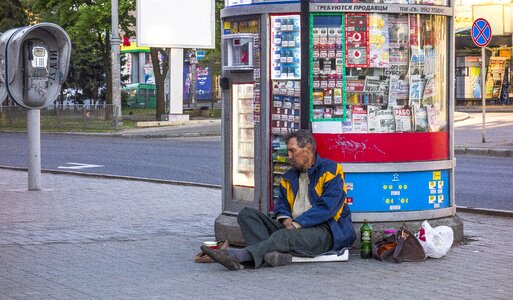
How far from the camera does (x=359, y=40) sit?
388 inches

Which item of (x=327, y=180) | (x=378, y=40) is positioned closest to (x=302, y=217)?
(x=327, y=180)

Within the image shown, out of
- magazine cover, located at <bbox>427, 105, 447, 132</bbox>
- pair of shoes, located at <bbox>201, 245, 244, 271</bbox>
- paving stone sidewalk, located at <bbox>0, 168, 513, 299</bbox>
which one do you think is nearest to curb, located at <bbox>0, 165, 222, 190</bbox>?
paving stone sidewalk, located at <bbox>0, 168, 513, 299</bbox>

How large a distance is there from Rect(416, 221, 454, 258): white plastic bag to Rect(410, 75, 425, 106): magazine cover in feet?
4.22

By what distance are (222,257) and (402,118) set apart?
94.4 inches

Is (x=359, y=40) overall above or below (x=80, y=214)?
above

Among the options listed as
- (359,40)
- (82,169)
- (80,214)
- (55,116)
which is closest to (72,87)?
(55,116)

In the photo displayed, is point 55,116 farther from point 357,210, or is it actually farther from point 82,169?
point 357,210

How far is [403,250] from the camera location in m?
9.24

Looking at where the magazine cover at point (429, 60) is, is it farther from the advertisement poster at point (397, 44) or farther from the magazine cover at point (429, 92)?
the advertisement poster at point (397, 44)

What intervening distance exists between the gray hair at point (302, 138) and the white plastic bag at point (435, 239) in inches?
46.2

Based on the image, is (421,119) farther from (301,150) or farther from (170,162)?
(170,162)

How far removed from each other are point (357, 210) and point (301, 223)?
3.04 feet

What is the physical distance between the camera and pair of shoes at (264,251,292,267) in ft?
29.3

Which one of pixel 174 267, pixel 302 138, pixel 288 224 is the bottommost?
pixel 174 267
